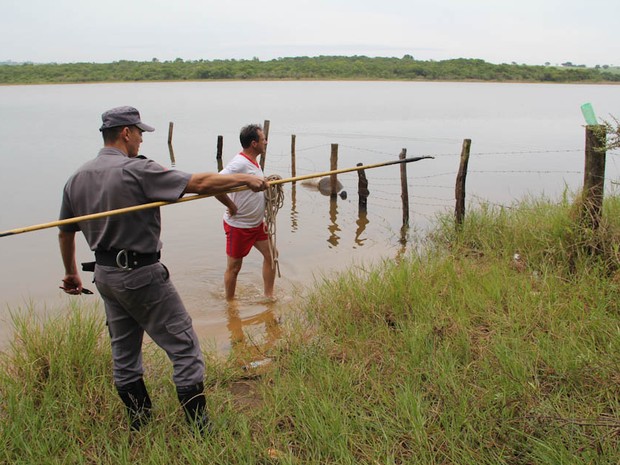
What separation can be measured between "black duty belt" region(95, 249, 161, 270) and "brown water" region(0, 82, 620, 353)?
1.77 meters

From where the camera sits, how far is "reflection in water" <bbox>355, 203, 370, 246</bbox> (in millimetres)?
9875

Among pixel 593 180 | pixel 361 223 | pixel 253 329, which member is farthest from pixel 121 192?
pixel 361 223

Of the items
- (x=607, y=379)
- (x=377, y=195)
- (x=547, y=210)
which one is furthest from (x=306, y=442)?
(x=377, y=195)

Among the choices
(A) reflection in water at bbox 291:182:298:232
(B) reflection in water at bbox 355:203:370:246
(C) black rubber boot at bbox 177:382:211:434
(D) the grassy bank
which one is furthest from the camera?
(A) reflection in water at bbox 291:182:298:232

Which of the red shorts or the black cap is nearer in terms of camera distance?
the black cap

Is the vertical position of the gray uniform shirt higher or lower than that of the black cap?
lower

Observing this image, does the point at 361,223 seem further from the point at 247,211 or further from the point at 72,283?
the point at 72,283

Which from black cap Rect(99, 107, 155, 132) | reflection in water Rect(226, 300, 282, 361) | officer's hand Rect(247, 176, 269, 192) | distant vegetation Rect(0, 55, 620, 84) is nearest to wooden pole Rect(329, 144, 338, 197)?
reflection in water Rect(226, 300, 282, 361)

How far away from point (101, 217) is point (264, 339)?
285 cm

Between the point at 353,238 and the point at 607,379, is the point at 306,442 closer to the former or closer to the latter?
the point at 607,379

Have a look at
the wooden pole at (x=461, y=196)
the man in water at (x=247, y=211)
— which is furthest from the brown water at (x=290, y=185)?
the wooden pole at (x=461, y=196)

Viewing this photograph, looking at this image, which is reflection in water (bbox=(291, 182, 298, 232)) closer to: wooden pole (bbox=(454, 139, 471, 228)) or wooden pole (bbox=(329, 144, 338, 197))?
wooden pole (bbox=(329, 144, 338, 197))

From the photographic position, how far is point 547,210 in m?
7.07

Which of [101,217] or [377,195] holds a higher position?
[101,217]
